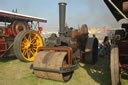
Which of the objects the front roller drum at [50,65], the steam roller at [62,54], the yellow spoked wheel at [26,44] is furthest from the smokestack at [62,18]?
the yellow spoked wheel at [26,44]

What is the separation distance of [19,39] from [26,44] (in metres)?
0.62

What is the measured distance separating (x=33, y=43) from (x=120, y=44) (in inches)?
164

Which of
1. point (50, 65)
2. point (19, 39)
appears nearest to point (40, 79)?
point (50, 65)

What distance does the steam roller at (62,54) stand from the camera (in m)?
3.30

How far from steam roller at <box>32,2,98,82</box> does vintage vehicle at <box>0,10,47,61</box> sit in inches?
60.8

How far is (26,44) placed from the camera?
5590 mm

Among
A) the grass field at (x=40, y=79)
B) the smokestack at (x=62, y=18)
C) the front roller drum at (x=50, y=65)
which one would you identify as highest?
the smokestack at (x=62, y=18)

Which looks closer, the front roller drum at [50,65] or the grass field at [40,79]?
the front roller drum at [50,65]

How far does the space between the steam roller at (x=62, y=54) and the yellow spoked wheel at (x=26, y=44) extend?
1.35 meters

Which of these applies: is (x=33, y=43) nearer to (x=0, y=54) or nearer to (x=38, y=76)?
(x=0, y=54)

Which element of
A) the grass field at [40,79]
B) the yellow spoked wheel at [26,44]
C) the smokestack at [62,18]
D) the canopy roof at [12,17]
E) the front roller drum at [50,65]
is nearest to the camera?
the front roller drum at [50,65]

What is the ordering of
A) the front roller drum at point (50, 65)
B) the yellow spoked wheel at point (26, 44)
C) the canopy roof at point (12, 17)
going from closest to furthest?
the front roller drum at point (50, 65)
the yellow spoked wheel at point (26, 44)
the canopy roof at point (12, 17)

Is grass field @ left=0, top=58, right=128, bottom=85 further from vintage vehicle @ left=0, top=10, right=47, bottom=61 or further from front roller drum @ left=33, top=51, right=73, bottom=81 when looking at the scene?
vintage vehicle @ left=0, top=10, right=47, bottom=61

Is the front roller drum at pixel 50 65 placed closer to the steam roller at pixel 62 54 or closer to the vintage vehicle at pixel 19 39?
the steam roller at pixel 62 54
